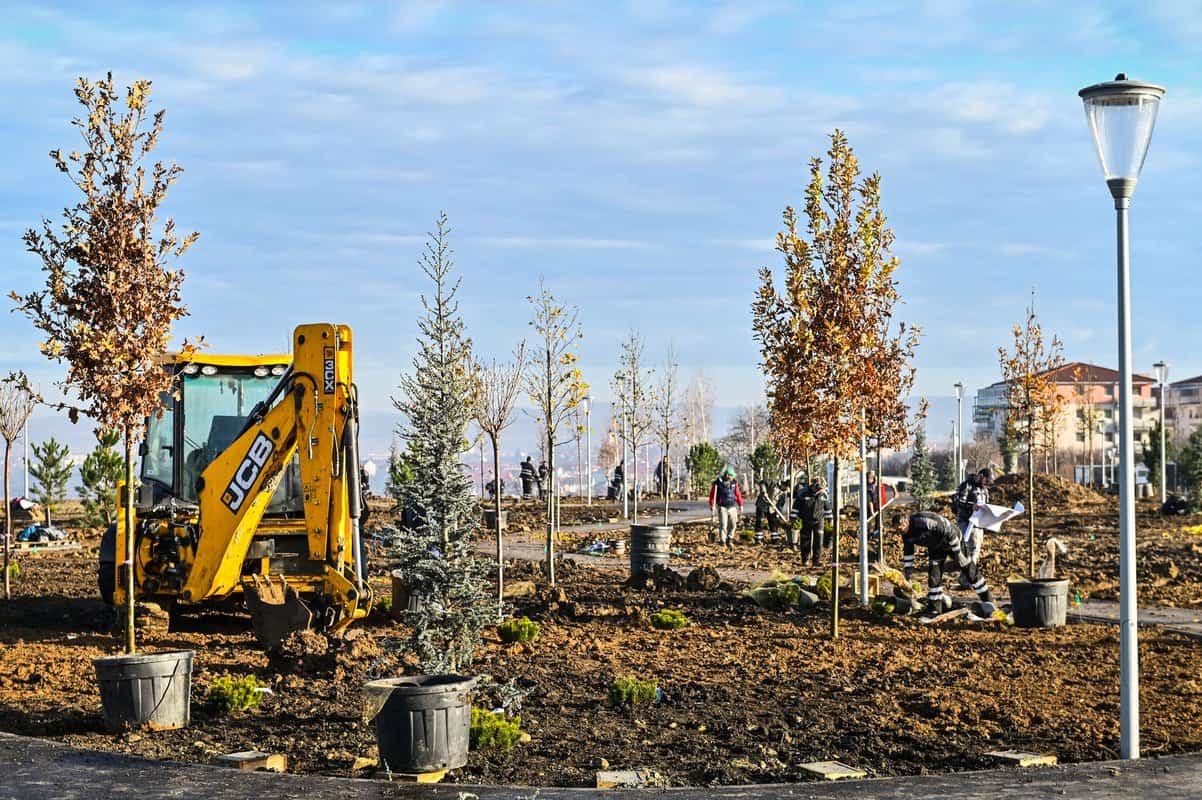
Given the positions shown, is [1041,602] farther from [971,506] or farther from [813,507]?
[813,507]

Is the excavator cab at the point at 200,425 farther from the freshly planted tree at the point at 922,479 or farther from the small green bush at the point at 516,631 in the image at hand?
the freshly planted tree at the point at 922,479

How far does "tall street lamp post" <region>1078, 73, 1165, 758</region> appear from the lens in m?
8.95

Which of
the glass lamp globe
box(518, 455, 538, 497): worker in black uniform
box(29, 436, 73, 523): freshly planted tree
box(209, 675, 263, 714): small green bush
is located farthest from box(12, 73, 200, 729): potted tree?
box(518, 455, 538, 497): worker in black uniform

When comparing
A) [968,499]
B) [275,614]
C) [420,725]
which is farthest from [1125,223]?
[968,499]

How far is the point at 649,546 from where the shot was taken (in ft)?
69.2

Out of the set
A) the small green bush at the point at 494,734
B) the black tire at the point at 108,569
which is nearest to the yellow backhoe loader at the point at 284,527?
the black tire at the point at 108,569

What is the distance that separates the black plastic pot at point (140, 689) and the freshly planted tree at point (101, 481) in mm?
Answer: 19680

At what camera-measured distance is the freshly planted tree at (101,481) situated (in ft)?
95.5

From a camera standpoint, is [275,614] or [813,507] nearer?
[275,614]

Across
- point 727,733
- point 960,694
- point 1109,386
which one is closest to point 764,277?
point 960,694

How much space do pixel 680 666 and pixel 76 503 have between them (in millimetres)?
37764

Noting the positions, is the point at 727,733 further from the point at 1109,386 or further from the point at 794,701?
the point at 1109,386

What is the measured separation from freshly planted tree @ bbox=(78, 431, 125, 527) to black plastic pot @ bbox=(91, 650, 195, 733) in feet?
64.6

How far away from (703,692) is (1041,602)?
5.93 meters
